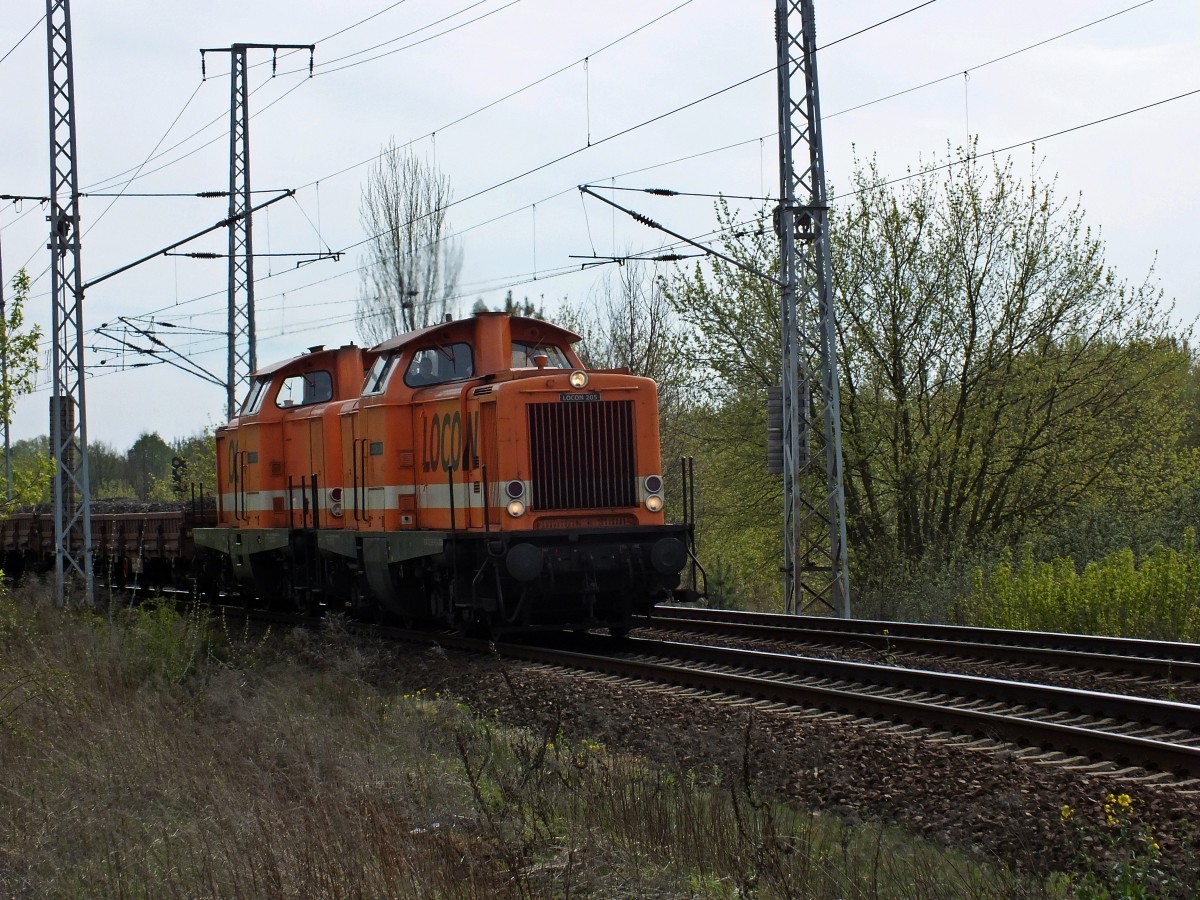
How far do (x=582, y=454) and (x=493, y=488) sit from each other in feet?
3.21

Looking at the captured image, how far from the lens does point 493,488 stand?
41.1 feet

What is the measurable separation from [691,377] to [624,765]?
60.9 feet

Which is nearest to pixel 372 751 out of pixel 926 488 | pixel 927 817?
pixel 927 817

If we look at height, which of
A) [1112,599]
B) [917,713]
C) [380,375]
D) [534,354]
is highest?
[534,354]

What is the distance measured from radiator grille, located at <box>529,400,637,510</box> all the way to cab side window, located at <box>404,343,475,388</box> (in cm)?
145

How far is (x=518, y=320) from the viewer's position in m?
13.8

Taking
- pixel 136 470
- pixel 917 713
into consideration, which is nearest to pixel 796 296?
pixel 917 713

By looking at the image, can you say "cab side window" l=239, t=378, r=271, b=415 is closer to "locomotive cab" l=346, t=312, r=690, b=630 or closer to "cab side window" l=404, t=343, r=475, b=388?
"locomotive cab" l=346, t=312, r=690, b=630

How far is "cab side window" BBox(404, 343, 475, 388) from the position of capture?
13.7m

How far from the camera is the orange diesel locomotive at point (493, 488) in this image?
1238 cm

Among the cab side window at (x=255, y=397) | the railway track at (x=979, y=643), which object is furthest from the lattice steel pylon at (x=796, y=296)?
the cab side window at (x=255, y=397)

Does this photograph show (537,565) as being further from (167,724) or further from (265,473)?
(265,473)

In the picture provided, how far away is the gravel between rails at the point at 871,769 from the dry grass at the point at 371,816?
31 cm

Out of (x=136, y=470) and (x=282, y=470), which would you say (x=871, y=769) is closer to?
(x=282, y=470)
